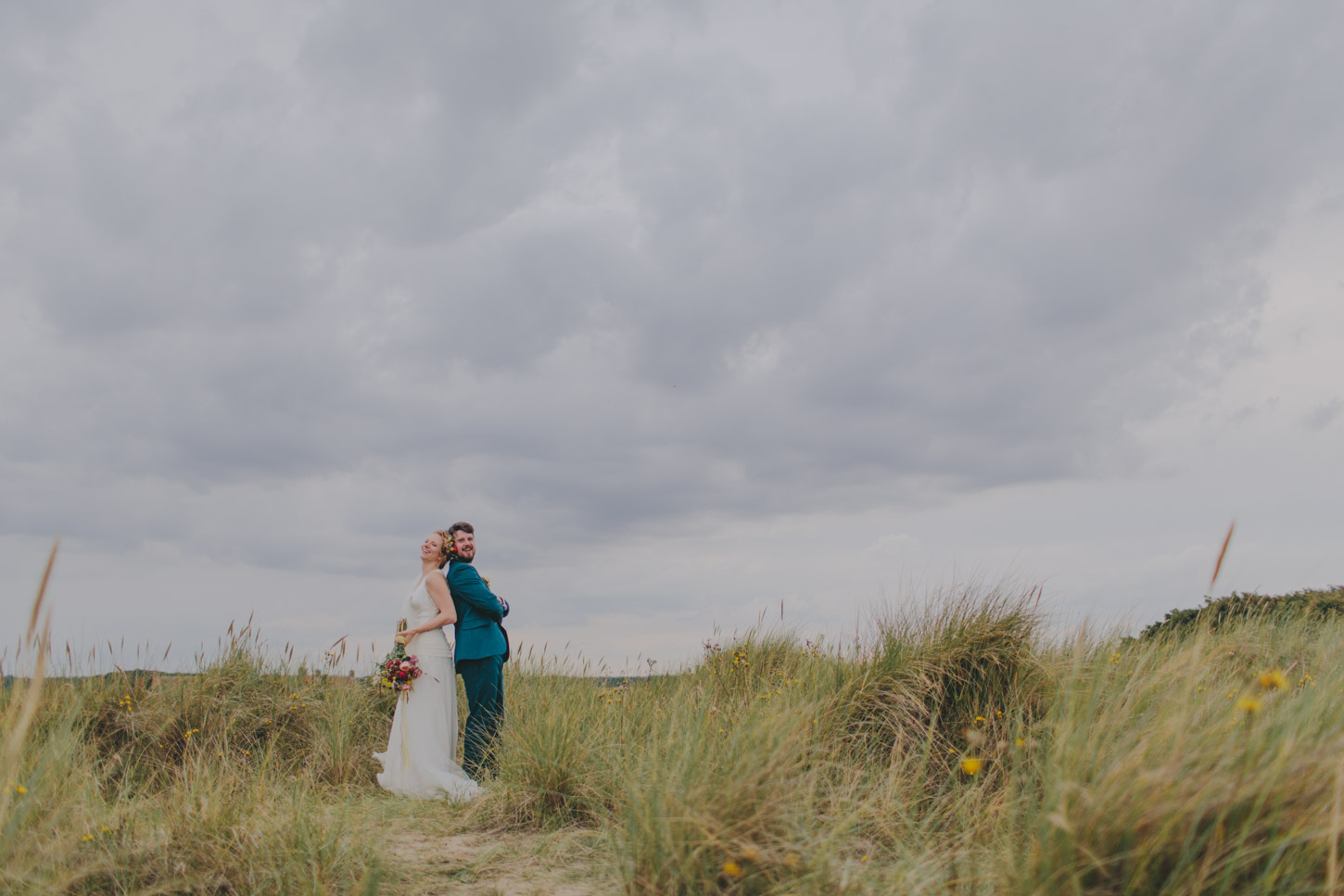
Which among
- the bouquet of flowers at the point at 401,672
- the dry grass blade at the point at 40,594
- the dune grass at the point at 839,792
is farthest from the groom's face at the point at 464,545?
the dry grass blade at the point at 40,594

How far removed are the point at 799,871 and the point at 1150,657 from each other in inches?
194

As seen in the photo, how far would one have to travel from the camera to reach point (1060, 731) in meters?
3.30

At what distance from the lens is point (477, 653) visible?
25.3ft

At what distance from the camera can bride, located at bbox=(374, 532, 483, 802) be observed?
7375 millimetres

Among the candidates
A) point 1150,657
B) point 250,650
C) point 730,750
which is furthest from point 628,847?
point 250,650

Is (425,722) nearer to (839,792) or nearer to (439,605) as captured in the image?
(439,605)

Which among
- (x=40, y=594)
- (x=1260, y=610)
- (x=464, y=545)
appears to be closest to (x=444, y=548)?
(x=464, y=545)

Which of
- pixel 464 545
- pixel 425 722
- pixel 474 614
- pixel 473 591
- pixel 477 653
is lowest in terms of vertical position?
pixel 425 722

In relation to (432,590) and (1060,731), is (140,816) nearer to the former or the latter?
(432,590)

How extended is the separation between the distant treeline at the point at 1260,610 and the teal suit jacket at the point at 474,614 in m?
8.40

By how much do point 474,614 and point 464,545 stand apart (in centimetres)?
67

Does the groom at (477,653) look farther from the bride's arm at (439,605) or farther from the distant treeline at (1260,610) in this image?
the distant treeline at (1260,610)

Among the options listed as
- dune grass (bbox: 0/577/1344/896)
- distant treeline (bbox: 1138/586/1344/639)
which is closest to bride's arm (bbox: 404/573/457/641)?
dune grass (bbox: 0/577/1344/896)

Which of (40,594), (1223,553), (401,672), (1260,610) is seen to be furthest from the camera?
(1260,610)
